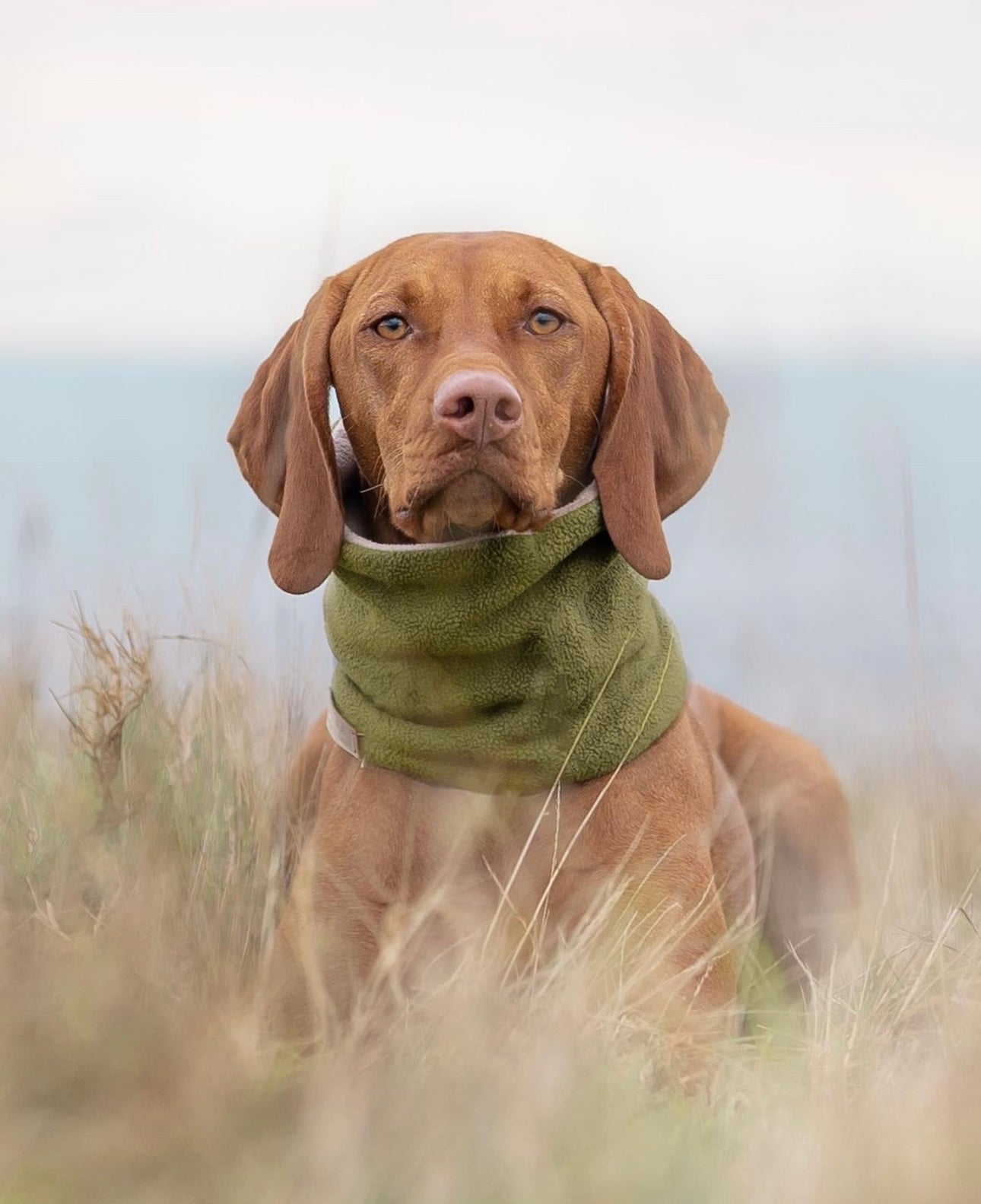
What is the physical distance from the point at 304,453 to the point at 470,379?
691 mm

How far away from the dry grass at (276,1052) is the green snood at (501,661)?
1.41ft

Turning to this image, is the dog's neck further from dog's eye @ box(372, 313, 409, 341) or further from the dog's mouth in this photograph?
dog's eye @ box(372, 313, 409, 341)

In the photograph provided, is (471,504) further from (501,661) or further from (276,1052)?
(276,1052)

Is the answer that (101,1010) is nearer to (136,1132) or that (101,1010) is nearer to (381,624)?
(136,1132)

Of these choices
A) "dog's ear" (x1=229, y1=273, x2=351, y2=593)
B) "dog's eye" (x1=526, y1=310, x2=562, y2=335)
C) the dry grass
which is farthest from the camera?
"dog's ear" (x1=229, y1=273, x2=351, y2=593)

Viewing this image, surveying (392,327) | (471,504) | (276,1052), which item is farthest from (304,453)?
(276,1052)

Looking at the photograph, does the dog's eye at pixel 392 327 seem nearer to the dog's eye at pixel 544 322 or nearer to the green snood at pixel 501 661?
the dog's eye at pixel 544 322

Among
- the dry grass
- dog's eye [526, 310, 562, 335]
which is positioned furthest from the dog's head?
the dry grass

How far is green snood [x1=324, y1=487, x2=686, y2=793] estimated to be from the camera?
12.9 ft

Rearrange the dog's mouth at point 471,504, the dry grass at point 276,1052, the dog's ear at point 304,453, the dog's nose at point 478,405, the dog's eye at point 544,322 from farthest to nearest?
the dog's ear at point 304,453
the dog's eye at point 544,322
the dog's mouth at point 471,504
the dog's nose at point 478,405
the dry grass at point 276,1052

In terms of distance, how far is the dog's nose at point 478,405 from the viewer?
352 centimetres

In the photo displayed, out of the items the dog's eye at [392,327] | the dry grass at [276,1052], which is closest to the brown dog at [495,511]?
the dog's eye at [392,327]

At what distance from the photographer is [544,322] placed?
3.94 metres

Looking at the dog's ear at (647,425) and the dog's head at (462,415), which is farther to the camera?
the dog's ear at (647,425)
